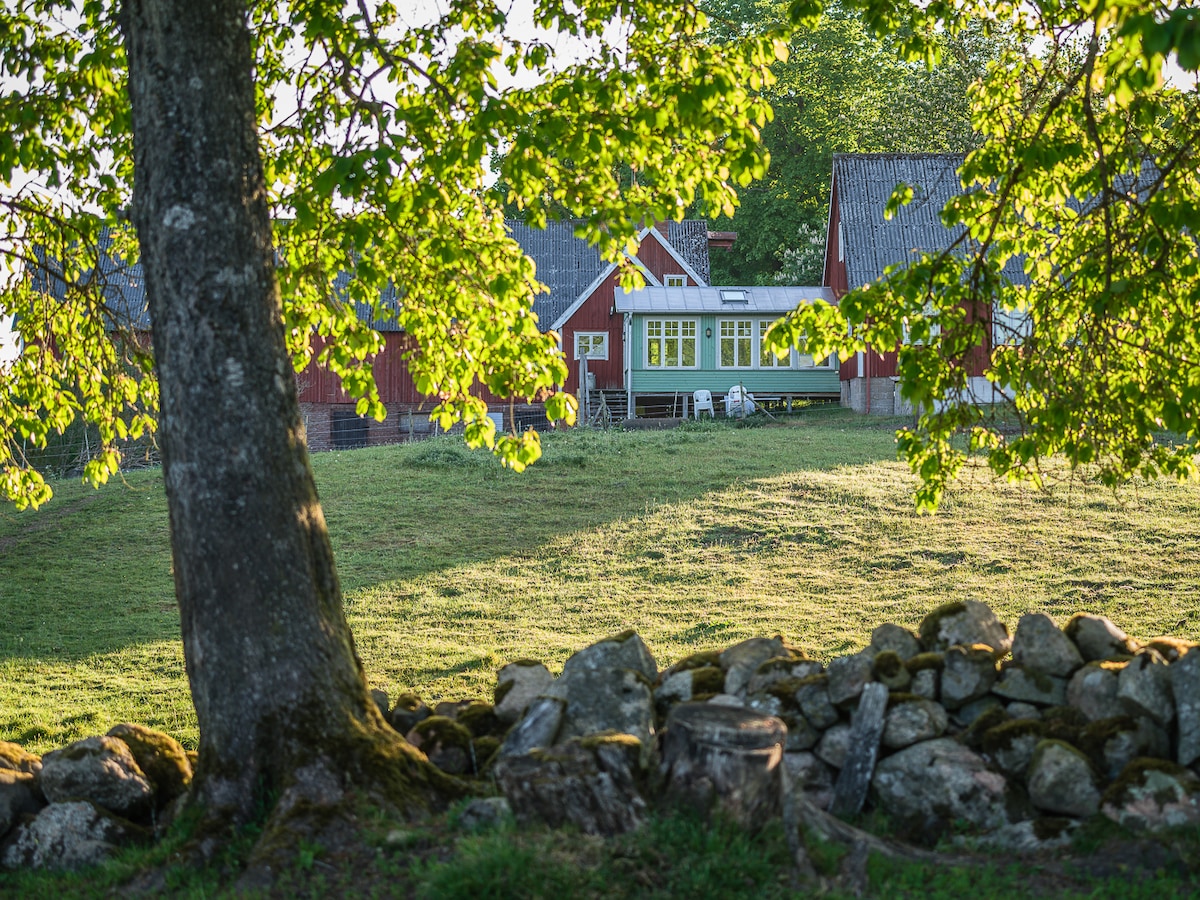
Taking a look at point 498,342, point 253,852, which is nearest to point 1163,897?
point 253,852

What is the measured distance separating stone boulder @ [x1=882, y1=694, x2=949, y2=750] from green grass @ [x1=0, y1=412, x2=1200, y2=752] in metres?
4.97

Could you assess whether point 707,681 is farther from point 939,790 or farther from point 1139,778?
point 1139,778

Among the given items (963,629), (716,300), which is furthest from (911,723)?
(716,300)

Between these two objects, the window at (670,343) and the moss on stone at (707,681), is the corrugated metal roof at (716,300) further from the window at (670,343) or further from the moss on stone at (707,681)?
the moss on stone at (707,681)

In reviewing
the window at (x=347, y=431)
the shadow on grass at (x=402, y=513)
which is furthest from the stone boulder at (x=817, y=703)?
the window at (x=347, y=431)

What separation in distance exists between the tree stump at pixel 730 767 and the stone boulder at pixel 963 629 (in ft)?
7.62

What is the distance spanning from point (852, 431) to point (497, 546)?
1336 cm

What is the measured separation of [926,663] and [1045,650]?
678 millimetres

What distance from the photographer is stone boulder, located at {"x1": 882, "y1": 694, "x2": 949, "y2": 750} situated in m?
5.97

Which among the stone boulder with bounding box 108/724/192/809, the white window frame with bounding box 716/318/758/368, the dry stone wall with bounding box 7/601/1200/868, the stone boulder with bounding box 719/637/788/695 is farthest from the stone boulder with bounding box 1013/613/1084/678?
the white window frame with bounding box 716/318/758/368

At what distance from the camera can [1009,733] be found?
19.2 ft

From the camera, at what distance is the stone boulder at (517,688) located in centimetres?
699

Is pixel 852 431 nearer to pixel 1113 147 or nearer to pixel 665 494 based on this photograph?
pixel 665 494

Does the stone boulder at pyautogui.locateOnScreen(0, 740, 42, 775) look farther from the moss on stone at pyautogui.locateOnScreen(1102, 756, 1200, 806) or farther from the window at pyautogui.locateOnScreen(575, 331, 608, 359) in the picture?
the window at pyautogui.locateOnScreen(575, 331, 608, 359)
